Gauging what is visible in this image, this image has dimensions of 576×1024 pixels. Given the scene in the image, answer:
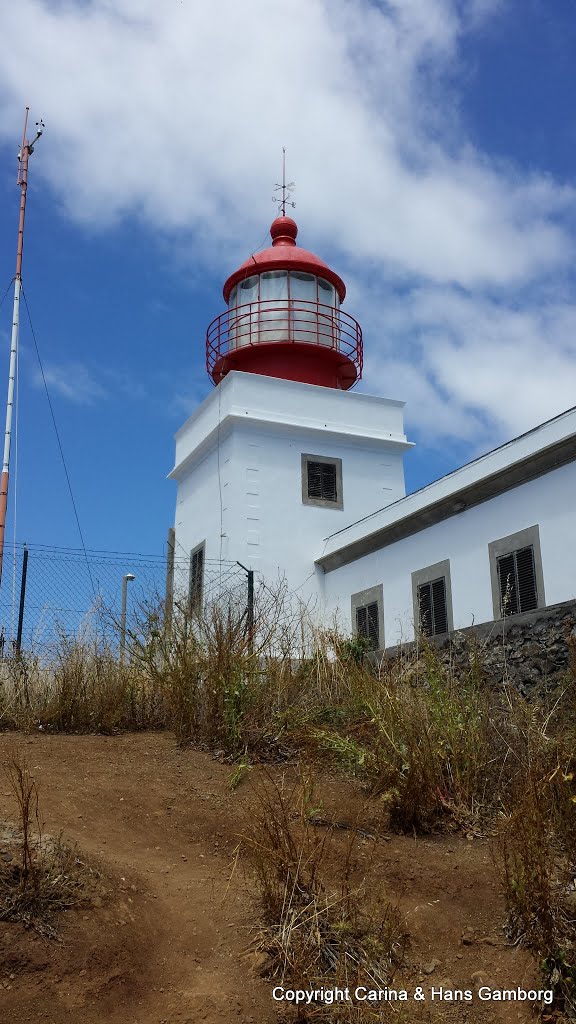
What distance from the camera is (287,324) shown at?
20688mm

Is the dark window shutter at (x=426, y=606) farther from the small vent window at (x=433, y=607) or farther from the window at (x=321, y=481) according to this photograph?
the window at (x=321, y=481)

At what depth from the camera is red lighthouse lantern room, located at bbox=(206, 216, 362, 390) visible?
20391 millimetres

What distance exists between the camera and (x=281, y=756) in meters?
7.72

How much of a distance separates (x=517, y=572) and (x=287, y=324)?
35.1 feet

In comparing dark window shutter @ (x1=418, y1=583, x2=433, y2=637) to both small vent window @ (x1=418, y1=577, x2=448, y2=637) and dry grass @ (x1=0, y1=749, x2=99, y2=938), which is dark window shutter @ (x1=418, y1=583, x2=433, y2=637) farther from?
dry grass @ (x1=0, y1=749, x2=99, y2=938)

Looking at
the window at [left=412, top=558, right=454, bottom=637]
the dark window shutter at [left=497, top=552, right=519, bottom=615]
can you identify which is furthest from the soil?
the window at [left=412, top=558, right=454, bottom=637]

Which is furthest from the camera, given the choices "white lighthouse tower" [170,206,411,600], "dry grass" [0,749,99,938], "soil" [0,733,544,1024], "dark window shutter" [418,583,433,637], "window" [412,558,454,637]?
"white lighthouse tower" [170,206,411,600]

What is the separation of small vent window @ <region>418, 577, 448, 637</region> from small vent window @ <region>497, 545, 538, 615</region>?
1421mm

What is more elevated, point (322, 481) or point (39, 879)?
point (322, 481)

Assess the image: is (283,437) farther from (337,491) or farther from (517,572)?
(517,572)

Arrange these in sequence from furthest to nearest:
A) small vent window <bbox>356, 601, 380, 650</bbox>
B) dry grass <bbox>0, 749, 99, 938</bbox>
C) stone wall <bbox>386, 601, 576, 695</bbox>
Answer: small vent window <bbox>356, 601, 380, 650</bbox> < stone wall <bbox>386, 601, 576, 695</bbox> < dry grass <bbox>0, 749, 99, 938</bbox>

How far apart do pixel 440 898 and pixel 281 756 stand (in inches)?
109

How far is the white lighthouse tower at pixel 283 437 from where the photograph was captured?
17578mm

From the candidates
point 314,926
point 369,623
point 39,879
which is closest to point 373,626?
point 369,623
